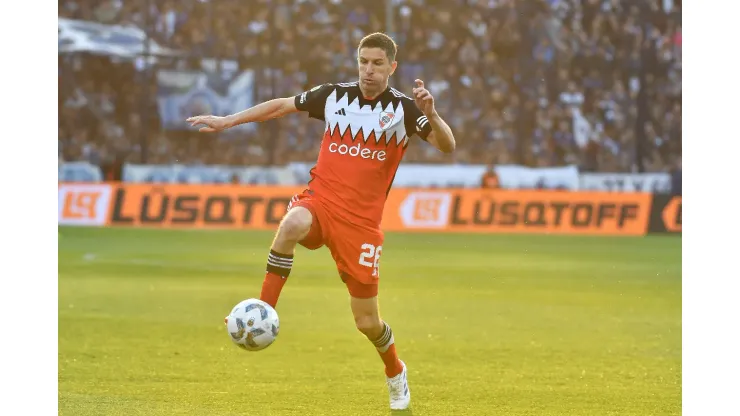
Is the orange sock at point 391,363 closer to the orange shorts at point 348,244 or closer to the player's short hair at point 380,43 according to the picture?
the orange shorts at point 348,244

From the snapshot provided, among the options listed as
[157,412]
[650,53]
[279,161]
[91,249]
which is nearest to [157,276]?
[91,249]

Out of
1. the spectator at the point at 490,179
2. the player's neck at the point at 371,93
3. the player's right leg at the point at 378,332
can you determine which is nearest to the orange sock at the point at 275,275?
the player's right leg at the point at 378,332

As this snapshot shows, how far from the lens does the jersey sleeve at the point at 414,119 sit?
21.0 ft

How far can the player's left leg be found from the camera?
21.2 ft

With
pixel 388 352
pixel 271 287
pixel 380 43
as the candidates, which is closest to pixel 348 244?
pixel 271 287

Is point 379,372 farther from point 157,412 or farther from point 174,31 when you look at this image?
point 174,31

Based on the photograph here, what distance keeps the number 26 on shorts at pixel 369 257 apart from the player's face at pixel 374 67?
3.01 feet

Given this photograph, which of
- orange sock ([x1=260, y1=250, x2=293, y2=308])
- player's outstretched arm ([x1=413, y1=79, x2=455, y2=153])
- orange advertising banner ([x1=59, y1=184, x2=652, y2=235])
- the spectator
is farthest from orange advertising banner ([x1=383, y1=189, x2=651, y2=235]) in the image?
orange sock ([x1=260, y1=250, x2=293, y2=308])

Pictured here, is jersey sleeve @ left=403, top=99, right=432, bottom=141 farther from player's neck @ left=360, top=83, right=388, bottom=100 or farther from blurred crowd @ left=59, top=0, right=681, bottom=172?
blurred crowd @ left=59, top=0, right=681, bottom=172

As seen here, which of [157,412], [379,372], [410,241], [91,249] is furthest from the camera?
[410,241]

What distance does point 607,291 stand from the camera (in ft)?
42.3

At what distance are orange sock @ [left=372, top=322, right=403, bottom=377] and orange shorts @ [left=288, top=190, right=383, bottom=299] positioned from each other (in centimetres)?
31

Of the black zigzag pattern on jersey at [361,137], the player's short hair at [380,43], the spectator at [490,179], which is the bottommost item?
the spectator at [490,179]

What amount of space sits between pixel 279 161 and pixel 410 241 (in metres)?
4.64
